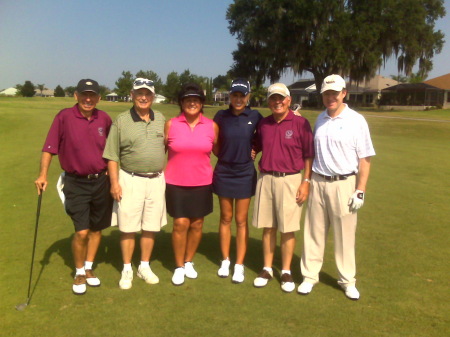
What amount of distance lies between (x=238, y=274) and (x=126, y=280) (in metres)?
1.09

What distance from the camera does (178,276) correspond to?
176 inches

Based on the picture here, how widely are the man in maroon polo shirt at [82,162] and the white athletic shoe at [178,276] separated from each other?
2.38 ft

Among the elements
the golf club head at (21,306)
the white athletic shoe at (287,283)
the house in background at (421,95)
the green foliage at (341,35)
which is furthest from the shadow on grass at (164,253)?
the house in background at (421,95)

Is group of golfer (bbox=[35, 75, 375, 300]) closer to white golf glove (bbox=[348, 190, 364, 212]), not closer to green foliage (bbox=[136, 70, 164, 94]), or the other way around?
white golf glove (bbox=[348, 190, 364, 212])

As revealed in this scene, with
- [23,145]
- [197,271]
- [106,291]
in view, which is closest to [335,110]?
[197,271]

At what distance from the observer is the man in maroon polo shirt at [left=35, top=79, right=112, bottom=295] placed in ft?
13.6

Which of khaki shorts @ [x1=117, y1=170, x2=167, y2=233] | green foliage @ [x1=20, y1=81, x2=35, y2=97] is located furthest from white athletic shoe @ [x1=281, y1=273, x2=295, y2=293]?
green foliage @ [x1=20, y1=81, x2=35, y2=97]

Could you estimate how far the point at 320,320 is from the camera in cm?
373

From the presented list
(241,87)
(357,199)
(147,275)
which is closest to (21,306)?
(147,275)

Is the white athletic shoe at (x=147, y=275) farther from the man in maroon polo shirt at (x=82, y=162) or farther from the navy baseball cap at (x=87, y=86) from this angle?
the navy baseball cap at (x=87, y=86)

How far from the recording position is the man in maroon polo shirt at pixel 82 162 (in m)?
4.14

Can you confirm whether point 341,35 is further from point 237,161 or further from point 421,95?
point 237,161

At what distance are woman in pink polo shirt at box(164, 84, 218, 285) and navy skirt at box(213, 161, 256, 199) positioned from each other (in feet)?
0.38

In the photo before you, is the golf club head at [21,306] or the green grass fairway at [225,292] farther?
the golf club head at [21,306]
